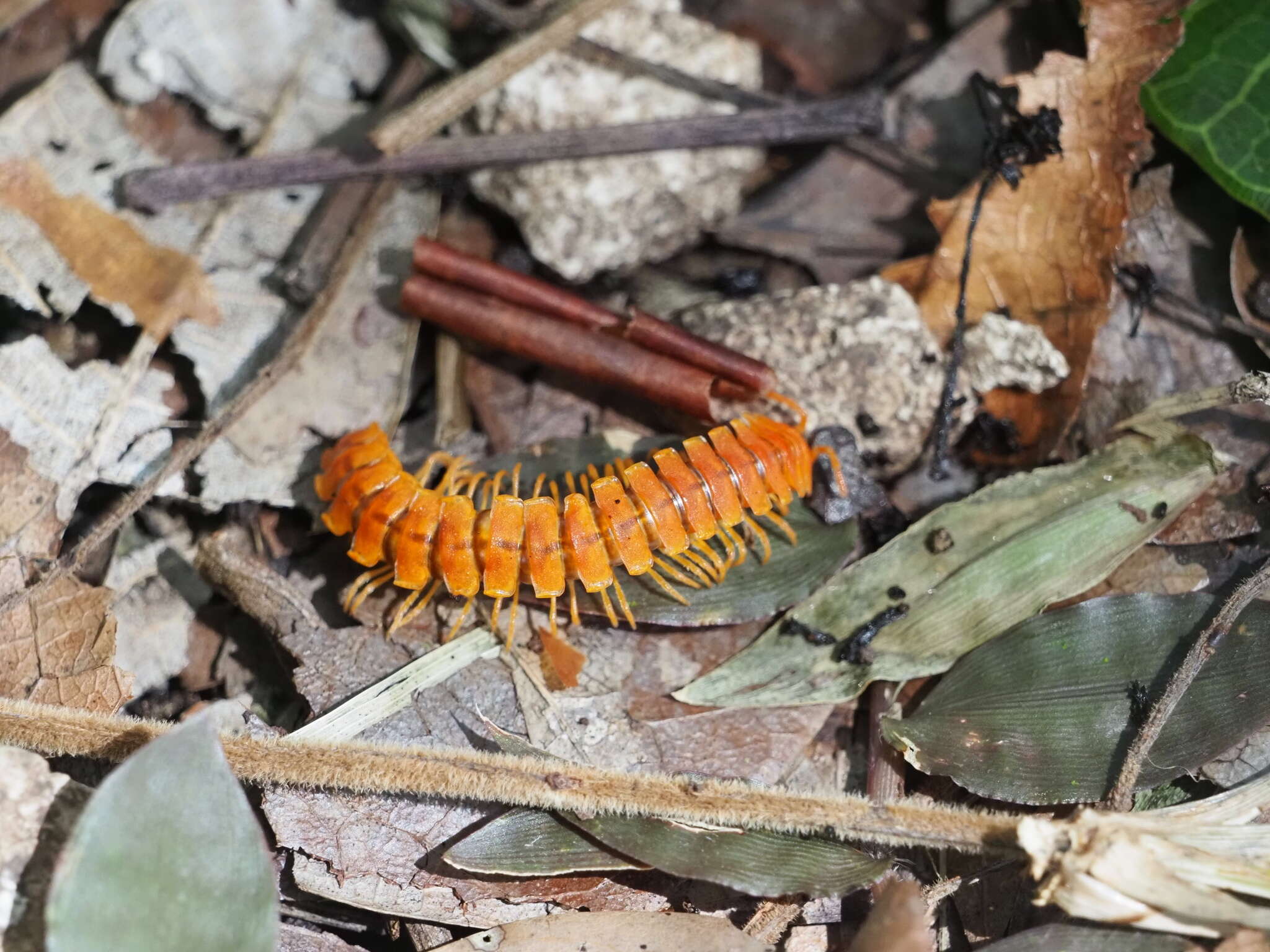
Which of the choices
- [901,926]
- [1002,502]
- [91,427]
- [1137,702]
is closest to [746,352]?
[1002,502]

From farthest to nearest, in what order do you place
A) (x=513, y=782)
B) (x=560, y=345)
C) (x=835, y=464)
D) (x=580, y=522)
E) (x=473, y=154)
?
(x=473, y=154)
(x=560, y=345)
(x=835, y=464)
(x=580, y=522)
(x=513, y=782)

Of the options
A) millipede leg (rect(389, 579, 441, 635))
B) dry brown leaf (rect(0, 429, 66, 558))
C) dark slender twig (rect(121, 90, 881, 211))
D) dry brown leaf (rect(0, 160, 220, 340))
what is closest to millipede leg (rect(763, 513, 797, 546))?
millipede leg (rect(389, 579, 441, 635))

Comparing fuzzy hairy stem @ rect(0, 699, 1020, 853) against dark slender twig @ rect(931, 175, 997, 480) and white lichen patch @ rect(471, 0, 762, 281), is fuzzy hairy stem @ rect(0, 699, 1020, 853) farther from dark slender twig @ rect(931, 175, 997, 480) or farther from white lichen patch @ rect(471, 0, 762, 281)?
white lichen patch @ rect(471, 0, 762, 281)

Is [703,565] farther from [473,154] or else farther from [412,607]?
[473,154]

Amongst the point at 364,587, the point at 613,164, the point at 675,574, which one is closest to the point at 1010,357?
the point at 675,574

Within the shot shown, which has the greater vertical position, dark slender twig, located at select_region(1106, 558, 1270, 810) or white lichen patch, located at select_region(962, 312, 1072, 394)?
white lichen patch, located at select_region(962, 312, 1072, 394)

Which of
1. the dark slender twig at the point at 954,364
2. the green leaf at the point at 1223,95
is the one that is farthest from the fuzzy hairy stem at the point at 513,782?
the green leaf at the point at 1223,95
